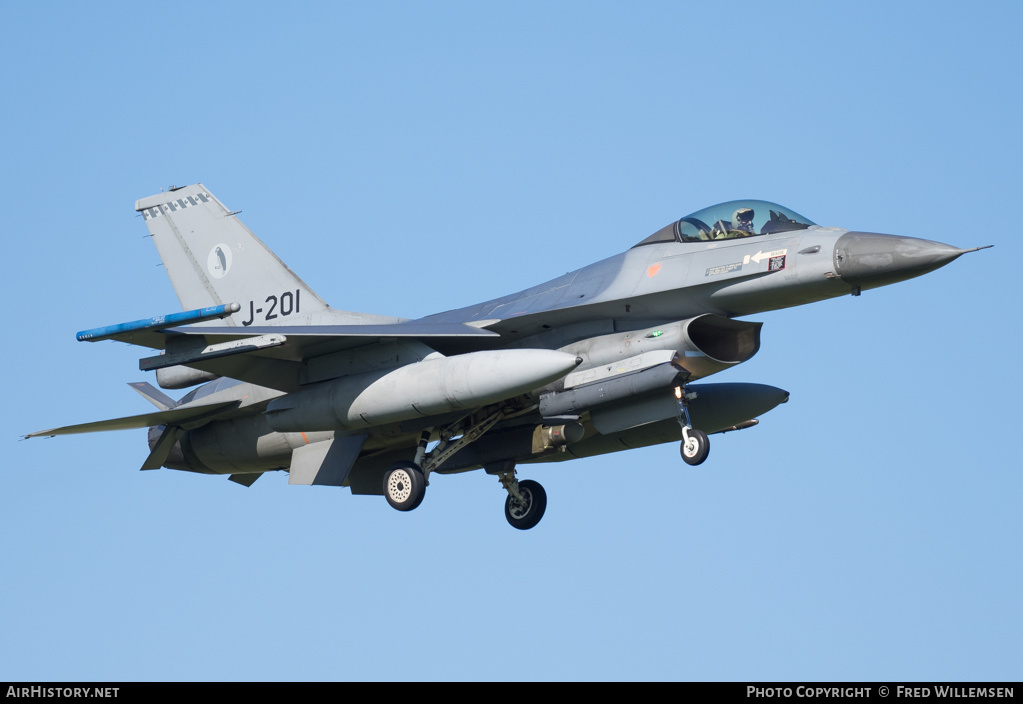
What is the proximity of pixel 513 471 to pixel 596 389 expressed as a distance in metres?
3.19

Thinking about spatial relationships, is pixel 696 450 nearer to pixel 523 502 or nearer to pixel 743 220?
pixel 743 220

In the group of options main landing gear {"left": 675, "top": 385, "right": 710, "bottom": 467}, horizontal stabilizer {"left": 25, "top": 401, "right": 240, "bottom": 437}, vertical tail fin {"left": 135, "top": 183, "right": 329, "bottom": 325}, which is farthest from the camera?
vertical tail fin {"left": 135, "top": 183, "right": 329, "bottom": 325}

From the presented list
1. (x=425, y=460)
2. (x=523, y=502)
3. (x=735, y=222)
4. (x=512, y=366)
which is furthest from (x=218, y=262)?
(x=735, y=222)

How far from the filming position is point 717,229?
16.0m

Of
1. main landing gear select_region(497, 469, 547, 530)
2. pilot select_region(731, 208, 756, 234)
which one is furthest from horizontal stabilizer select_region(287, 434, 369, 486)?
pilot select_region(731, 208, 756, 234)

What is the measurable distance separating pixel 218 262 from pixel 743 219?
836 cm

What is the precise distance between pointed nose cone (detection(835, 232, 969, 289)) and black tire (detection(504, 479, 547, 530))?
5.83 m

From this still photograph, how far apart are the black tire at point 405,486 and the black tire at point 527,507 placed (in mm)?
2299

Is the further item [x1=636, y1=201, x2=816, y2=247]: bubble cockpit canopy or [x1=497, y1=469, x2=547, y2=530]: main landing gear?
[x1=497, y1=469, x2=547, y2=530]: main landing gear

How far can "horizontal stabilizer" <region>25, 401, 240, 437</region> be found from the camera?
1770cm

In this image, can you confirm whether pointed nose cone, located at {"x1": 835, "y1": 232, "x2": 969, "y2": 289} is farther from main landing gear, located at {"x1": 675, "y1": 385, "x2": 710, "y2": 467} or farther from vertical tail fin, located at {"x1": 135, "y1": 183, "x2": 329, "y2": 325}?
vertical tail fin, located at {"x1": 135, "y1": 183, "x2": 329, "y2": 325}
